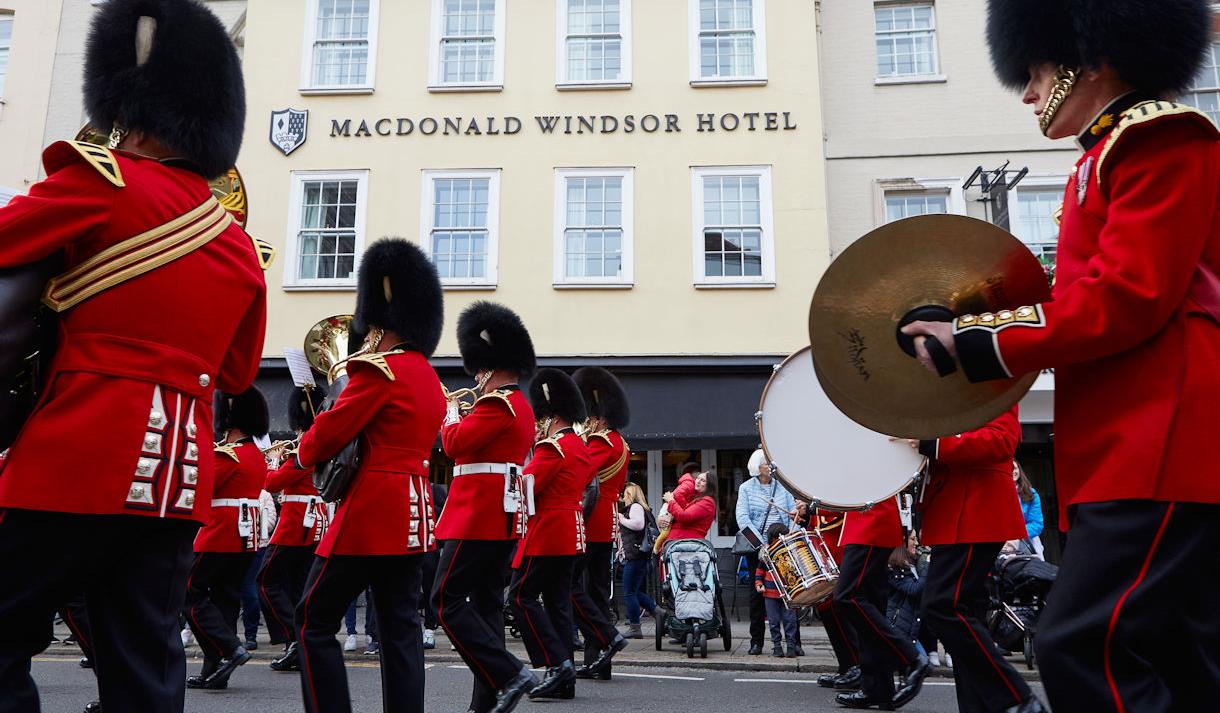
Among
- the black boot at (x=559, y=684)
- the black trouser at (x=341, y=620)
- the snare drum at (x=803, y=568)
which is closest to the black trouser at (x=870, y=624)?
the snare drum at (x=803, y=568)

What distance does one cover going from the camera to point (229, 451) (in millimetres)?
7996

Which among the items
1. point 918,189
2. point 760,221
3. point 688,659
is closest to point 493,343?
point 688,659

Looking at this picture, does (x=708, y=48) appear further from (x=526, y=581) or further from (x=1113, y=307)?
(x=1113, y=307)

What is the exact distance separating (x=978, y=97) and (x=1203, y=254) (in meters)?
14.2

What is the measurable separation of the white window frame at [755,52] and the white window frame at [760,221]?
133cm

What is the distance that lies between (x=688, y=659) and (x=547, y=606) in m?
2.46

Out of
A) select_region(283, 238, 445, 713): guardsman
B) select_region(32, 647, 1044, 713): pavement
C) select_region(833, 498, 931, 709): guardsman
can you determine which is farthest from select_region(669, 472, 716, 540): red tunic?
select_region(283, 238, 445, 713): guardsman

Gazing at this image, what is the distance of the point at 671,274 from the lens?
14.8 meters

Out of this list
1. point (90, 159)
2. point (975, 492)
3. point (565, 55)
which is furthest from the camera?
point (565, 55)

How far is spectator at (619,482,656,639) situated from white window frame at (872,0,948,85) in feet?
26.7

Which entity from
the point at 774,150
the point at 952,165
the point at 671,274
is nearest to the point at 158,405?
the point at 671,274

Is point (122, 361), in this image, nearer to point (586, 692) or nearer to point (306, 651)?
point (306, 651)

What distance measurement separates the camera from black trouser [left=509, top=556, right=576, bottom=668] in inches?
280

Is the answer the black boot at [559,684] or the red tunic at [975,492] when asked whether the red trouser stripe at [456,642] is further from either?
the red tunic at [975,492]
